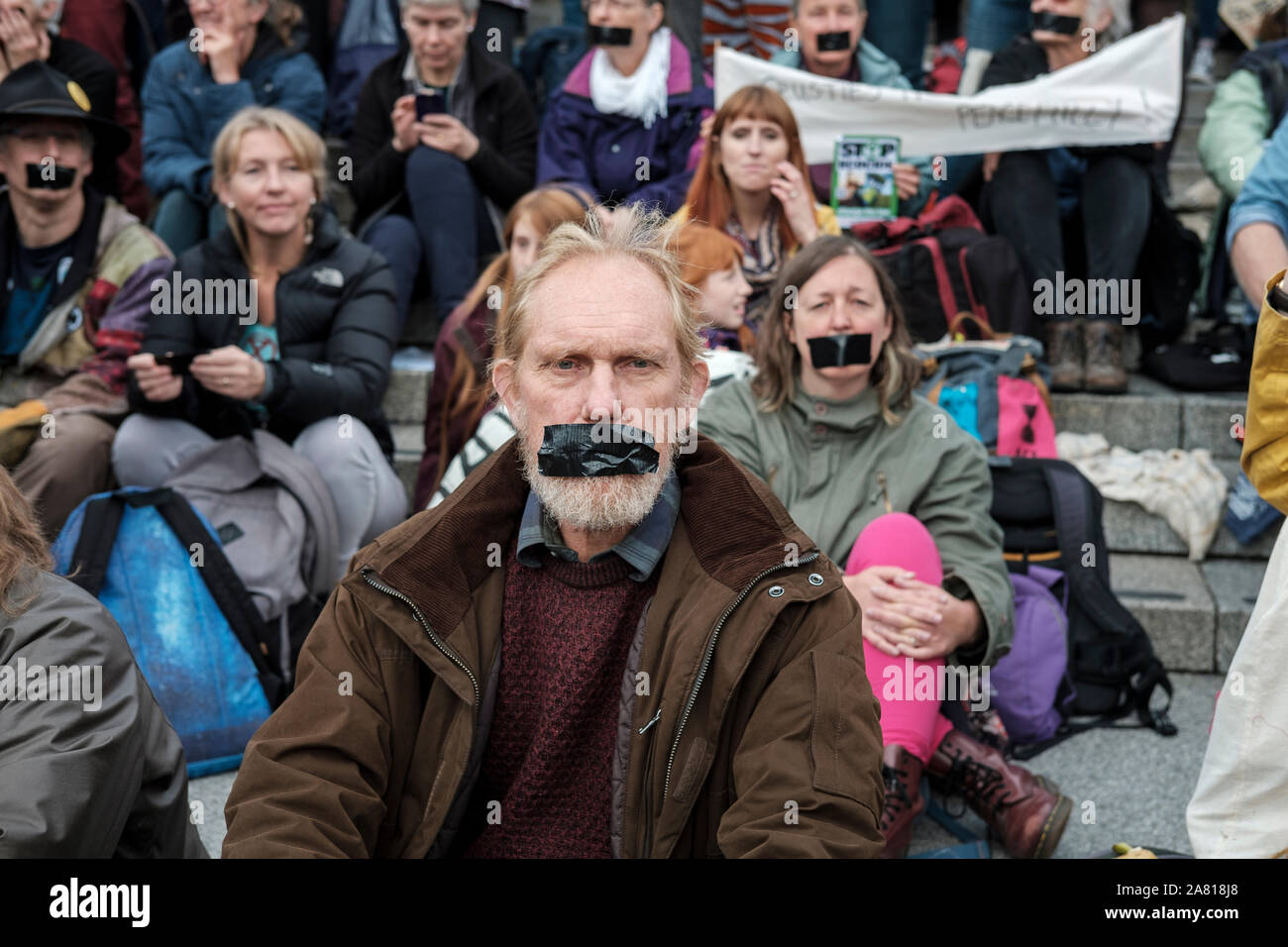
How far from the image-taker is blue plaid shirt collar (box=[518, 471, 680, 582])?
6.87ft

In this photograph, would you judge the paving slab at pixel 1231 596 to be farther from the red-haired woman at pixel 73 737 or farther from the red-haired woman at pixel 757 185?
the red-haired woman at pixel 73 737

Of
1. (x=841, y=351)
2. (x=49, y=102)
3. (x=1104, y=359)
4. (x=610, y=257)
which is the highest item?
(x=49, y=102)

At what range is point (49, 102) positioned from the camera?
4.79 meters

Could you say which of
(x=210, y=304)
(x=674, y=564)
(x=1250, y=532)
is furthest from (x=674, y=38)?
(x=674, y=564)

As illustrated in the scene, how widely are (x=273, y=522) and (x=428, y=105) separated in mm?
2060

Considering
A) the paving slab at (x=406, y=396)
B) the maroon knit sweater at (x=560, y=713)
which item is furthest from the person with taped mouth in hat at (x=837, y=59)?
the maroon knit sweater at (x=560, y=713)

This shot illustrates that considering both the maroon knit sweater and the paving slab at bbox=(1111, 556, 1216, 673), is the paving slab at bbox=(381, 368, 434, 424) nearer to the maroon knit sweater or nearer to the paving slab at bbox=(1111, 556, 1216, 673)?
the paving slab at bbox=(1111, 556, 1216, 673)

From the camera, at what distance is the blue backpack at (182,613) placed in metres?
3.54

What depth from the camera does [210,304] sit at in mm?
4348

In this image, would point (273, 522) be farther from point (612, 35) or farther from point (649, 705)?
point (612, 35)

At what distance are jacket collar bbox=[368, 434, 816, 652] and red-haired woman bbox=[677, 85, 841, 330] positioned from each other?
→ 8.19 ft

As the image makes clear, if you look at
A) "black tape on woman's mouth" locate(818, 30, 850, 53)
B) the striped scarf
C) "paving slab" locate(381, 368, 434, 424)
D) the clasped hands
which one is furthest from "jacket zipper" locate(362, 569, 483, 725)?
"black tape on woman's mouth" locate(818, 30, 850, 53)

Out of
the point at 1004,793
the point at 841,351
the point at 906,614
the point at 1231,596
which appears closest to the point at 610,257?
the point at 906,614

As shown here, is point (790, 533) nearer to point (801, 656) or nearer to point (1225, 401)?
point (801, 656)
